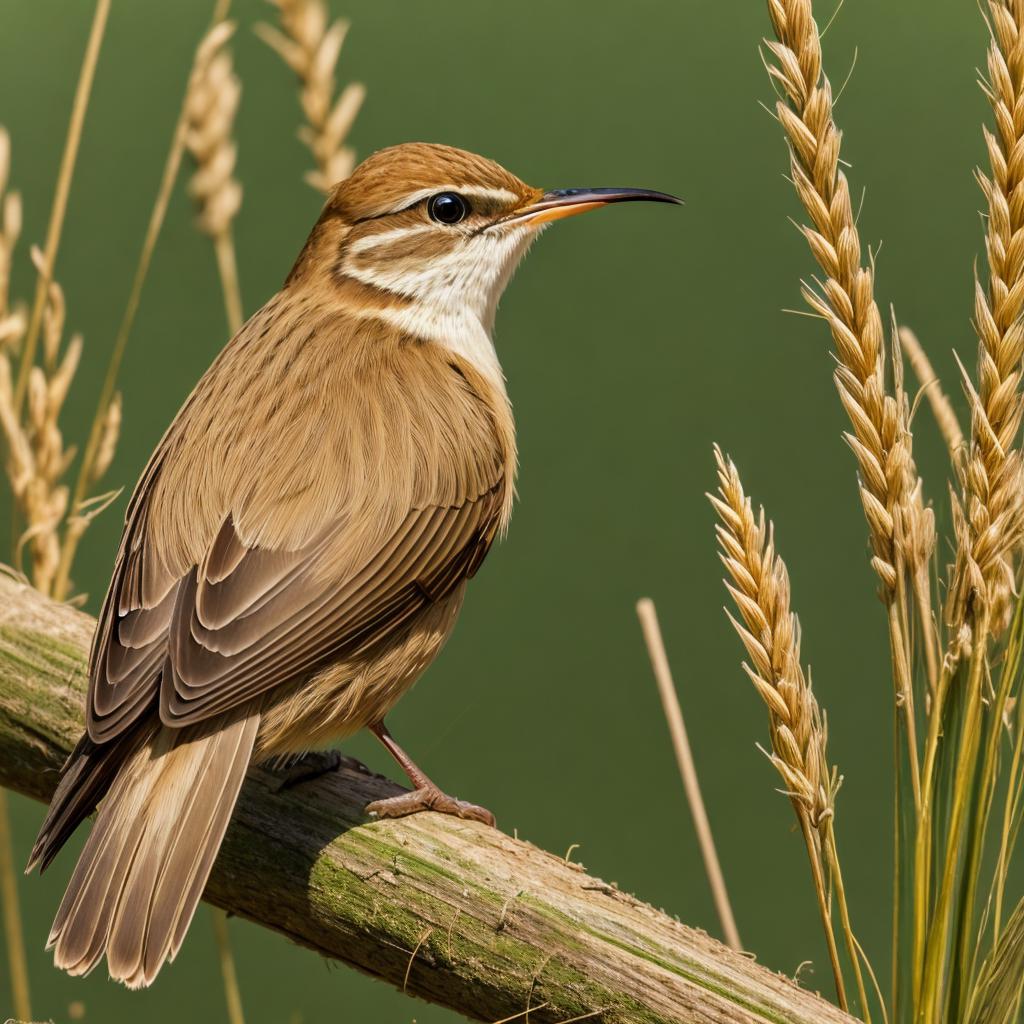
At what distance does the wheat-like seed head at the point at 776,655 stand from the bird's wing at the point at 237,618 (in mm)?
931

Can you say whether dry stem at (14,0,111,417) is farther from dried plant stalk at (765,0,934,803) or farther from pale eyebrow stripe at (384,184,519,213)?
dried plant stalk at (765,0,934,803)

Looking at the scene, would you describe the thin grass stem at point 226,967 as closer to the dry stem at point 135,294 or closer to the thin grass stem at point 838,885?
the dry stem at point 135,294

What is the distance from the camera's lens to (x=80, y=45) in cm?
539

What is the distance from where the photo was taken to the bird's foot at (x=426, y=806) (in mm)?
Result: 2566

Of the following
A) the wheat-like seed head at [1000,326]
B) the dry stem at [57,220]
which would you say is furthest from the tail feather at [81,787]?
the wheat-like seed head at [1000,326]

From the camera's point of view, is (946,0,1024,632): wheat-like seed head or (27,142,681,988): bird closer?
(946,0,1024,632): wheat-like seed head

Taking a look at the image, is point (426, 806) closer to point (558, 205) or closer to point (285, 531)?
point (285, 531)

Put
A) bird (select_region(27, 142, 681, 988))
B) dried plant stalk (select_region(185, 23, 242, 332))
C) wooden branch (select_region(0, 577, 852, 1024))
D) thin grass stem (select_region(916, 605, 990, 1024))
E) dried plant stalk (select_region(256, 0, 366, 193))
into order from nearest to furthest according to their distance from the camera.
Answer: thin grass stem (select_region(916, 605, 990, 1024))
wooden branch (select_region(0, 577, 852, 1024))
bird (select_region(27, 142, 681, 988))
dried plant stalk (select_region(256, 0, 366, 193))
dried plant stalk (select_region(185, 23, 242, 332))

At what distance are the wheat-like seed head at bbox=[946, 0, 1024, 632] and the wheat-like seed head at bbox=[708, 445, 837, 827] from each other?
24cm

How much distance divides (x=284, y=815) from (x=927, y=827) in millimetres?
1260

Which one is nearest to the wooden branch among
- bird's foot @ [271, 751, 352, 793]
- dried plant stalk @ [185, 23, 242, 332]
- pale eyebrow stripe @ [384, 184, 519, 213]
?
bird's foot @ [271, 751, 352, 793]

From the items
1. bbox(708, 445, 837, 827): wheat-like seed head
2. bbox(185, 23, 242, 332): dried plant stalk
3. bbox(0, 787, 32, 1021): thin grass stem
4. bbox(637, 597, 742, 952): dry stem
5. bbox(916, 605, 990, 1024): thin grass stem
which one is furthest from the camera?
bbox(185, 23, 242, 332): dried plant stalk

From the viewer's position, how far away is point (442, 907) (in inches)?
89.4

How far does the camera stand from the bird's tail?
2287 mm
